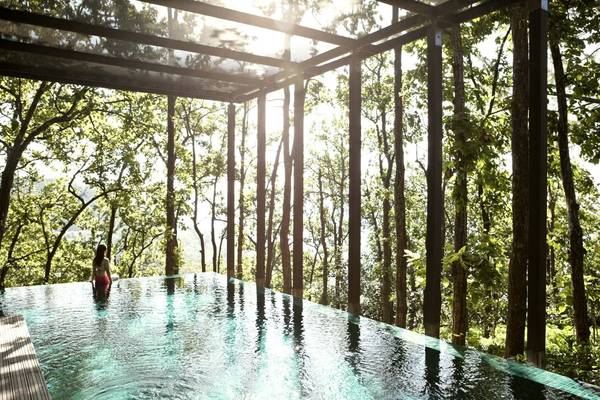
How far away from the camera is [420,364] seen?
452cm

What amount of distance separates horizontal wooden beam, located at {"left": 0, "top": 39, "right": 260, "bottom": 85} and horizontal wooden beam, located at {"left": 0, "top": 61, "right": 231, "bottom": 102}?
45.4 inches

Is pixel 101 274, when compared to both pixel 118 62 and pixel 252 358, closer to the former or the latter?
pixel 118 62

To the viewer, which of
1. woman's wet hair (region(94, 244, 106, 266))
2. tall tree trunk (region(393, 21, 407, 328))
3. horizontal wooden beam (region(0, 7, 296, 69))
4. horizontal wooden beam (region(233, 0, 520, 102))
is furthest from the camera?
tall tree trunk (region(393, 21, 407, 328))

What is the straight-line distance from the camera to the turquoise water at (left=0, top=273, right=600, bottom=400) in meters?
3.84

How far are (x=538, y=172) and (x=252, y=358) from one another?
331cm

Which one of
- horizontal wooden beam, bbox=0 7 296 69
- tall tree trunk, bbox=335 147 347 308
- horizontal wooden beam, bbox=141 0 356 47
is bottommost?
tall tree trunk, bbox=335 147 347 308

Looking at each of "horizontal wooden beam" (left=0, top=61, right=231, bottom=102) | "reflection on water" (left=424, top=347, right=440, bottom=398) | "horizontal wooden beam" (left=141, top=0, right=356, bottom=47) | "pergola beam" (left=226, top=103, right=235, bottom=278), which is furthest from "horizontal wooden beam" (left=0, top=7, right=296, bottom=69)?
"reflection on water" (left=424, top=347, right=440, bottom=398)

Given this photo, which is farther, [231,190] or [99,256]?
[231,190]

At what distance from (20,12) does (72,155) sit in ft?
45.4

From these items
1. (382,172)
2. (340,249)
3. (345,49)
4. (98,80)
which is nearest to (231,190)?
(98,80)

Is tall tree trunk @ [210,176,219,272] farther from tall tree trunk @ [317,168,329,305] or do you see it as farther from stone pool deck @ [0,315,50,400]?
stone pool deck @ [0,315,50,400]

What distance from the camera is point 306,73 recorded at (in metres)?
7.92

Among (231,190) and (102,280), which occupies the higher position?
(231,190)

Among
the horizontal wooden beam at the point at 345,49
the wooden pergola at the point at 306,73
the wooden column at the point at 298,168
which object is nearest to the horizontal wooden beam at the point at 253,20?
the wooden pergola at the point at 306,73
